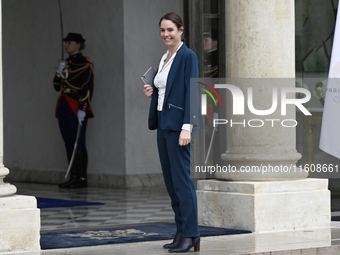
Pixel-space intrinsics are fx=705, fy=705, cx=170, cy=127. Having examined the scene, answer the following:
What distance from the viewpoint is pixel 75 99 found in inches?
404

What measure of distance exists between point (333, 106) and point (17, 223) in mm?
3093

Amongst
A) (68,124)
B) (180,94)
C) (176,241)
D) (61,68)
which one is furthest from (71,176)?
(180,94)

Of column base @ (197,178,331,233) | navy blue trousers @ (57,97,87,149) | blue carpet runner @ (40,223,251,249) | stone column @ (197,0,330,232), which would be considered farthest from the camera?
navy blue trousers @ (57,97,87,149)

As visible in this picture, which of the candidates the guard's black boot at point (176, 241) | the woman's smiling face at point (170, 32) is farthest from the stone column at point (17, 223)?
the woman's smiling face at point (170, 32)

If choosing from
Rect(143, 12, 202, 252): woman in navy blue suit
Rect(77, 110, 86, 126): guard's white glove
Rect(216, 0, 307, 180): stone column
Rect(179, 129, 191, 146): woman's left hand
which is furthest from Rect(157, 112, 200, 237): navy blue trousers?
Rect(77, 110, 86, 126): guard's white glove

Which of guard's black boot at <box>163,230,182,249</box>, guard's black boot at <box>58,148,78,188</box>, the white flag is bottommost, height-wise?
guard's black boot at <box>58,148,78,188</box>

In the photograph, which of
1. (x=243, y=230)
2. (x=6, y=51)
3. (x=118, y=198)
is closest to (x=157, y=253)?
(x=243, y=230)

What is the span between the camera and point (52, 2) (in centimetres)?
1107

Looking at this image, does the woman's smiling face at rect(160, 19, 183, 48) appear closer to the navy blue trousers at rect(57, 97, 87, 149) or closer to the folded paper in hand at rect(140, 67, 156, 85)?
the folded paper in hand at rect(140, 67, 156, 85)

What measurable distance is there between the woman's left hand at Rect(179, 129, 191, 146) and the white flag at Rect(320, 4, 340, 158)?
7.72ft

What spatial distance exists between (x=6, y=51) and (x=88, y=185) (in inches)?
125

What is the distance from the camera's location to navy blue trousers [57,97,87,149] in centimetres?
1029

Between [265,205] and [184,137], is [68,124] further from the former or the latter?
[184,137]

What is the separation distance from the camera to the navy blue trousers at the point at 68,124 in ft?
33.8
